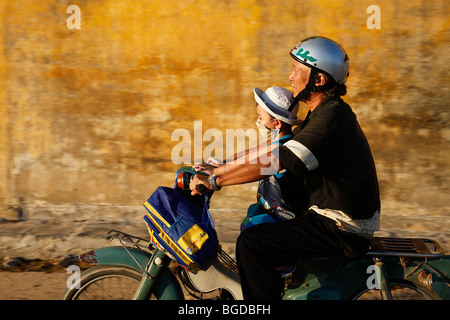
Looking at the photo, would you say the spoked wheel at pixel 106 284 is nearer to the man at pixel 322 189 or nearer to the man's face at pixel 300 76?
the man at pixel 322 189

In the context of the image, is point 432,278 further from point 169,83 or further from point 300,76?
point 169,83

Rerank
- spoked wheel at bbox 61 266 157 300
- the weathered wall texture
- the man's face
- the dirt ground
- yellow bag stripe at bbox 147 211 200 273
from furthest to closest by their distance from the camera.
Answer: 1. the weathered wall texture
2. the dirt ground
3. spoked wheel at bbox 61 266 157 300
4. the man's face
5. yellow bag stripe at bbox 147 211 200 273

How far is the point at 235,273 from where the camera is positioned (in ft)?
9.50

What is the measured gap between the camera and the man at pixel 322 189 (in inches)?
100

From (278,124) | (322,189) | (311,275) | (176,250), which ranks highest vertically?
(278,124)

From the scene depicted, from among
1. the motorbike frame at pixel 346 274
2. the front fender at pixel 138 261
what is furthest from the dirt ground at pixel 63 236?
the motorbike frame at pixel 346 274

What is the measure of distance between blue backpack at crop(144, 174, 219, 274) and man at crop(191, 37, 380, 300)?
0.17m

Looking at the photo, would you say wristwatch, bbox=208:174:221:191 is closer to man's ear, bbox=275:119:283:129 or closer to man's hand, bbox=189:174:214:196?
man's hand, bbox=189:174:214:196

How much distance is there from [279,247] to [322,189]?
0.36m

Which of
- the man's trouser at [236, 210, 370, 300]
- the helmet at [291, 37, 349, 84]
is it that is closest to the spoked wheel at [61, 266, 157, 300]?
the man's trouser at [236, 210, 370, 300]

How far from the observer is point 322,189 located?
263 centimetres

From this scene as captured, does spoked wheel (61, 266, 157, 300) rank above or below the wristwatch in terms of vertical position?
below

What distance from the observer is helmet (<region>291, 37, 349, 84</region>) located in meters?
2.68

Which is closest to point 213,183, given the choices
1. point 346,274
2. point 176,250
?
point 176,250
